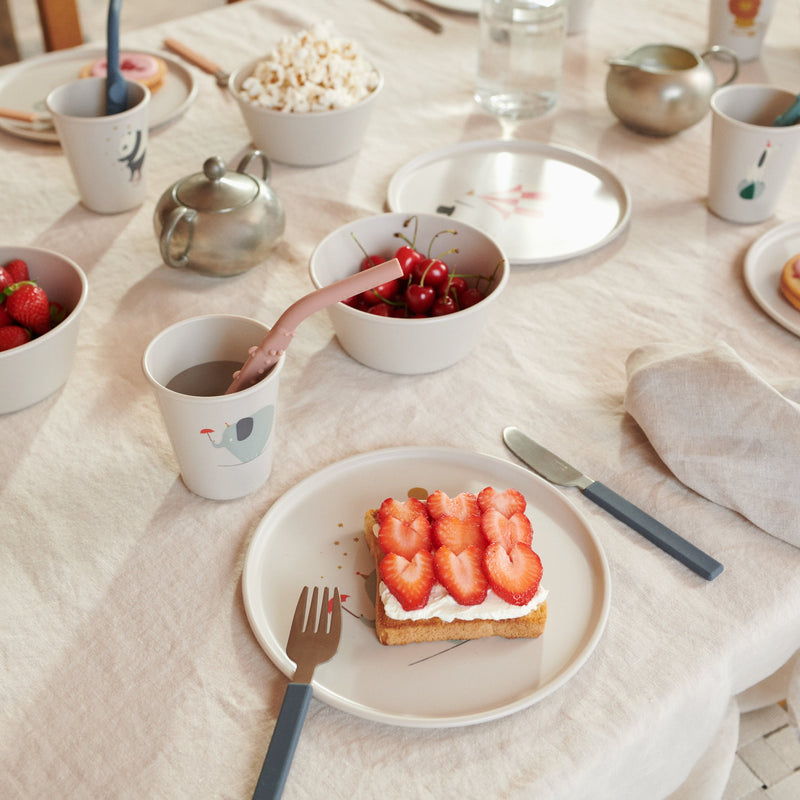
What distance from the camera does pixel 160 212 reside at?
0.96 meters

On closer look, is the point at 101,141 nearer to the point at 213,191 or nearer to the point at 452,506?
the point at 213,191

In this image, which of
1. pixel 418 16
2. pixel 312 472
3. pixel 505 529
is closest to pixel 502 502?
pixel 505 529

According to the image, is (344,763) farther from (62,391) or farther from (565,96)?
(565,96)

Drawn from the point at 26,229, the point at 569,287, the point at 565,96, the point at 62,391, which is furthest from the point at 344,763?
the point at 565,96

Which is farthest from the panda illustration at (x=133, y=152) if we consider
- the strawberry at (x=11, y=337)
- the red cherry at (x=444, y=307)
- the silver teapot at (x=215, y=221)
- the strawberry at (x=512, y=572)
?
the strawberry at (x=512, y=572)

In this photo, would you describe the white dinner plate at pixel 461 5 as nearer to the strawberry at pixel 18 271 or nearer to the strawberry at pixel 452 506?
the strawberry at pixel 18 271

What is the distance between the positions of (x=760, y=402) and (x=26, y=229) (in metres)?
0.88

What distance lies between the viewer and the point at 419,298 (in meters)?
0.84

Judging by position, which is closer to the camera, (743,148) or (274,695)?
(274,695)

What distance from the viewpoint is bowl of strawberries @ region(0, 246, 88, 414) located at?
79cm

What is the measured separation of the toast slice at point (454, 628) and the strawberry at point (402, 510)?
0.21ft

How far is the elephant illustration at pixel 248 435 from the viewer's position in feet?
2.27

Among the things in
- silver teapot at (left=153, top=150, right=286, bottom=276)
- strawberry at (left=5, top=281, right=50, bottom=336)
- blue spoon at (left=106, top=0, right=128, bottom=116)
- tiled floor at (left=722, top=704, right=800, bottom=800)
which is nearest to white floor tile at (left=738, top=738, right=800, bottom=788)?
tiled floor at (left=722, top=704, right=800, bottom=800)

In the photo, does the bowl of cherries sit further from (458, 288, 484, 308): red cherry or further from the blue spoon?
the blue spoon
